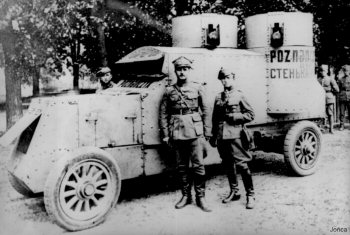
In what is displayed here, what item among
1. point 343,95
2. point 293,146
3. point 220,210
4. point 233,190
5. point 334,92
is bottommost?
point 220,210

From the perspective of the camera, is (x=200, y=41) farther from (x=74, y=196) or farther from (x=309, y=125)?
(x=74, y=196)

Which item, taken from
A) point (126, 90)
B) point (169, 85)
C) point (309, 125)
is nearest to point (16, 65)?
point (126, 90)

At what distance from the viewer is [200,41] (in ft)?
22.9

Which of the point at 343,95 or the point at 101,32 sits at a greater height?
the point at 101,32

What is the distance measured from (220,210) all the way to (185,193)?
532 mm

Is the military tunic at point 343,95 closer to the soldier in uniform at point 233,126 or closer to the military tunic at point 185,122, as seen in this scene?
the soldier in uniform at point 233,126

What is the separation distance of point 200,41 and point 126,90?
60.1 inches

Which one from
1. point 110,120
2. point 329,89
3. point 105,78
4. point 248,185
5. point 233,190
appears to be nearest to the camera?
point 110,120

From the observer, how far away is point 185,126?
567 centimetres

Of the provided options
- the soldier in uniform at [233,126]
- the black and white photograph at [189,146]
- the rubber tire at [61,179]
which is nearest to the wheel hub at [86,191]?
A: the black and white photograph at [189,146]

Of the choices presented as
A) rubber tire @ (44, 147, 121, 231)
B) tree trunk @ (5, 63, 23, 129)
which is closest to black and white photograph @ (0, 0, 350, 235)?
rubber tire @ (44, 147, 121, 231)

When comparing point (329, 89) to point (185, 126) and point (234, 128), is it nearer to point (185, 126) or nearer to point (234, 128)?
point (234, 128)

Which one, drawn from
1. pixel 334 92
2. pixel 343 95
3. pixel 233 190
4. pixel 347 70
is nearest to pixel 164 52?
pixel 233 190

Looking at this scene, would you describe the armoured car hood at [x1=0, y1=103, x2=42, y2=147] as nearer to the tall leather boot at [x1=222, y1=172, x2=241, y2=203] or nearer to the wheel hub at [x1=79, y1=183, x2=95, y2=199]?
the wheel hub at [x1=79, y1=183, x2=95, y2=199]
